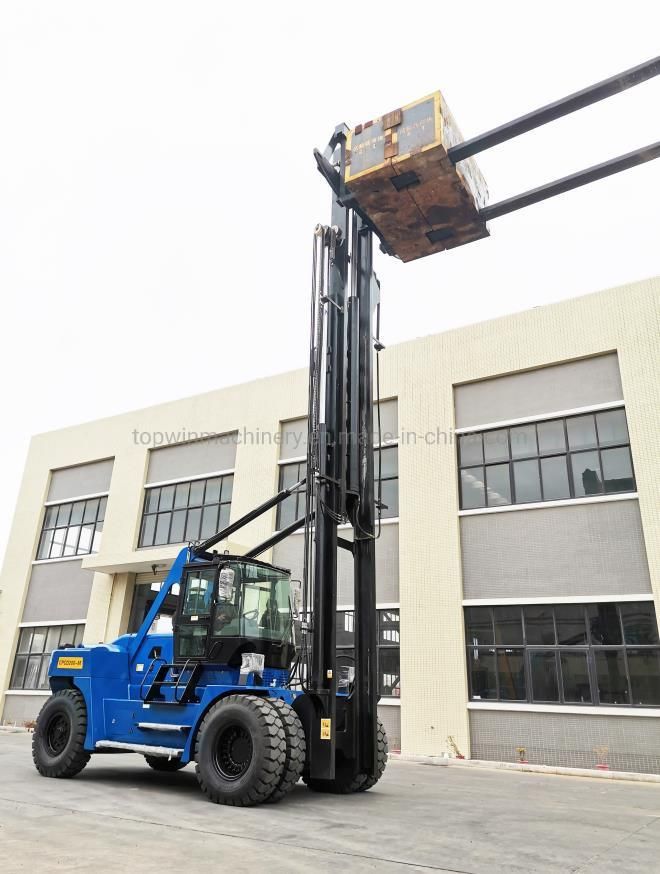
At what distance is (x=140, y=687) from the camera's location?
9.16 metres

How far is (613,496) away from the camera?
14.3 metres

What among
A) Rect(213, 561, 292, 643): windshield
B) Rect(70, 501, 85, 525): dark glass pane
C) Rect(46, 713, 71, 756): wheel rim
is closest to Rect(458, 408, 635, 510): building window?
Rect(213, 561, 292, 643): windshield

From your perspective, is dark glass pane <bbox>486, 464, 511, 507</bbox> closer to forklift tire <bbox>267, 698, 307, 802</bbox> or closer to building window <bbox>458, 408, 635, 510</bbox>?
building window <bbox>458, 408, 635, 510</bbox>

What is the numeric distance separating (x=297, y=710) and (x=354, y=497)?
2794mm

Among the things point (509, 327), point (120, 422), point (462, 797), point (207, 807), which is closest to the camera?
point (207, 807)

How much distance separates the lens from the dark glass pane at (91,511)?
2317 cm

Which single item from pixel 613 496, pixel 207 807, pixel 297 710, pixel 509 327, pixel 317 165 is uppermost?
pixel 509 327

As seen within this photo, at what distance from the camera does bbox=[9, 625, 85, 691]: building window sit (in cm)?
2150

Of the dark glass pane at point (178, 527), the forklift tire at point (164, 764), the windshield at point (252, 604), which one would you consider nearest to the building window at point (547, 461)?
the windshield at point (252, 604)

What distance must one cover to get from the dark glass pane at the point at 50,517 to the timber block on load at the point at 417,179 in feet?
60.8

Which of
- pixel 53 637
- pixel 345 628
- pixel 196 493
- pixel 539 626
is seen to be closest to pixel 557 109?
pixel 539 626

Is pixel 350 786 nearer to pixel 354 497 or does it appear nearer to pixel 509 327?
pixel 354 497

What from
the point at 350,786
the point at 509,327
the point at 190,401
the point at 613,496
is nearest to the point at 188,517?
the point at 190,401

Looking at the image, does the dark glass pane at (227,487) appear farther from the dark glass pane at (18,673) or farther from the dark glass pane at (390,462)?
the dark glass pane at (18,673)
